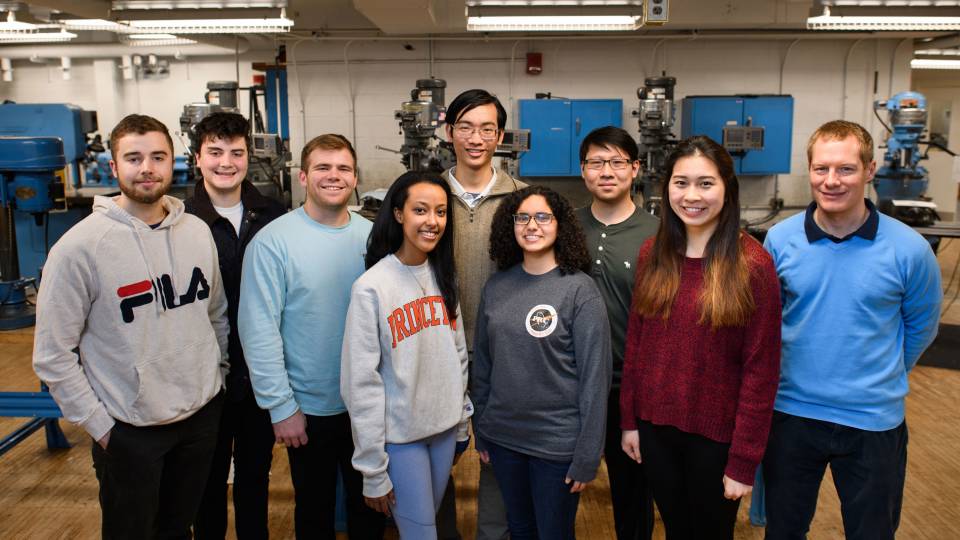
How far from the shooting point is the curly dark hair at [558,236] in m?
1.81

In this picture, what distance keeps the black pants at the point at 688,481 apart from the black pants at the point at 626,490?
0.77 feet

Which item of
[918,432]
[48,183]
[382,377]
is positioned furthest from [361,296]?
[48,183]

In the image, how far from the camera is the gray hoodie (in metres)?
1.62

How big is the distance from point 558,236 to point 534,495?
0.68 m

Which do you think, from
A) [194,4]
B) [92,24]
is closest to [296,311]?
[194,4]

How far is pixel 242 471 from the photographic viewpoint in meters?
2.06

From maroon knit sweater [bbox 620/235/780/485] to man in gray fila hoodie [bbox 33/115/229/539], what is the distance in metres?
1.17

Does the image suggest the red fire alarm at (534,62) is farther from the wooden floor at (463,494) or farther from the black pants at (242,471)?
the black pants at (242,471)

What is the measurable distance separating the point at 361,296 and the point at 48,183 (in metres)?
4.72

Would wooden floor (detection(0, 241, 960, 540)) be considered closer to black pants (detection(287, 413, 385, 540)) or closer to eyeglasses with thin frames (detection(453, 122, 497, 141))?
black pants (detection(287, 413, 385, 540))

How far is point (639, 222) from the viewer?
6.75 feet

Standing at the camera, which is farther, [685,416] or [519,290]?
[519,290]

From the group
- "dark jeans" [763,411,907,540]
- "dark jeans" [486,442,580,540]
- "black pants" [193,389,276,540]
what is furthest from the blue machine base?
"dark jeans" [763,411,907,540]

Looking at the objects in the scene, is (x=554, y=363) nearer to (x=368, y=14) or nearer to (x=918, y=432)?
(x=918, y=432)
